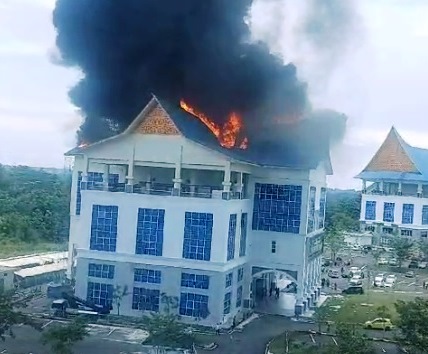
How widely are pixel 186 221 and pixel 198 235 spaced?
651 millimetres

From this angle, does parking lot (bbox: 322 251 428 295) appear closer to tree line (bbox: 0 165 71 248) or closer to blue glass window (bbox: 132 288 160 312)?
blue glass window (bbox: 132 288 160 312)

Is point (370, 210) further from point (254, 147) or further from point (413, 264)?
point (254, 147)

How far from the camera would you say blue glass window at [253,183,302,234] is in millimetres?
28281

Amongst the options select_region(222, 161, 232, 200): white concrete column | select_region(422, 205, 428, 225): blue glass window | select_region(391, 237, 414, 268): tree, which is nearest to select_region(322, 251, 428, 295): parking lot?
select_region(391, 237, 414, 268): tree

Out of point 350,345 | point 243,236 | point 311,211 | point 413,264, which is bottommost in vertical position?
point 413,264

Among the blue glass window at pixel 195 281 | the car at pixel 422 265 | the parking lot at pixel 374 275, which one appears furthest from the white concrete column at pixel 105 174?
the car at pixel 422 265

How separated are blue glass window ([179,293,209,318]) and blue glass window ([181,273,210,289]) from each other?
313mm

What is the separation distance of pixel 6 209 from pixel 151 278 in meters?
25.6

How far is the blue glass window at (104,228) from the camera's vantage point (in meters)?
26.5

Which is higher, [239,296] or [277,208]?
[277,208]

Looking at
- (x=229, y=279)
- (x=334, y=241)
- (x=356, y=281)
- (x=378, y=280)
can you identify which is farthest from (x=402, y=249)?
(x=229, y=279)

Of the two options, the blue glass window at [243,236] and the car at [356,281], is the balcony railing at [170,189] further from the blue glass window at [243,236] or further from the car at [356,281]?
the car at [356,281]

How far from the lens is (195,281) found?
2559 cm

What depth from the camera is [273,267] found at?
28484 mm
